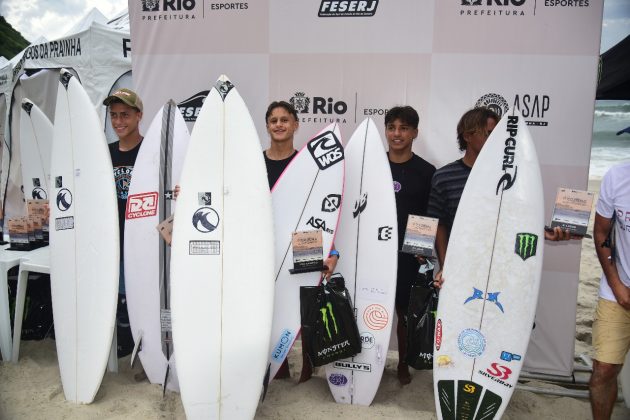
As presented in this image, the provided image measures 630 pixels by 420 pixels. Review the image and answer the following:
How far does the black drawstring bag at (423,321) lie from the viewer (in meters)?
1.89

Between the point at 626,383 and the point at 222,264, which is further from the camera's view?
the point at 626,383

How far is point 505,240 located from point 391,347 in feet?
3.79

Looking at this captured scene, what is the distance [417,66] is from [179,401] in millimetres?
2213

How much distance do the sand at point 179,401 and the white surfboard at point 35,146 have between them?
3.62ft

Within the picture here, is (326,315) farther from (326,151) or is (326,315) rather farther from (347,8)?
(347,8)

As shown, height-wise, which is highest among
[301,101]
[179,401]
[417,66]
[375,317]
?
[417,66]

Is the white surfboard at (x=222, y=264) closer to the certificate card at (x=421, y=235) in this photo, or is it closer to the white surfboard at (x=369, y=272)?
the white surfboard at (x=369, y=272)

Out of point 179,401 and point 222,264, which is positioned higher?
point 222,264

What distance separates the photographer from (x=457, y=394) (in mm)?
1841

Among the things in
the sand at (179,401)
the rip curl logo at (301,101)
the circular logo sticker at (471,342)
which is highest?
the rip curl logo at (301,101)

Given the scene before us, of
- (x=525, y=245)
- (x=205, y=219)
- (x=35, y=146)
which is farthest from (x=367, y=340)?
(x=35, y=146)

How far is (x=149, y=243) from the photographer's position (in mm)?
2090

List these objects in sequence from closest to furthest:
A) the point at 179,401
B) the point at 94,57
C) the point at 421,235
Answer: the point at 421,235, the point at 179,401, the point at 94,57

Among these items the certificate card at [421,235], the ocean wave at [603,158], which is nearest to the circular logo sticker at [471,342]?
the certificate card at [421,235]
